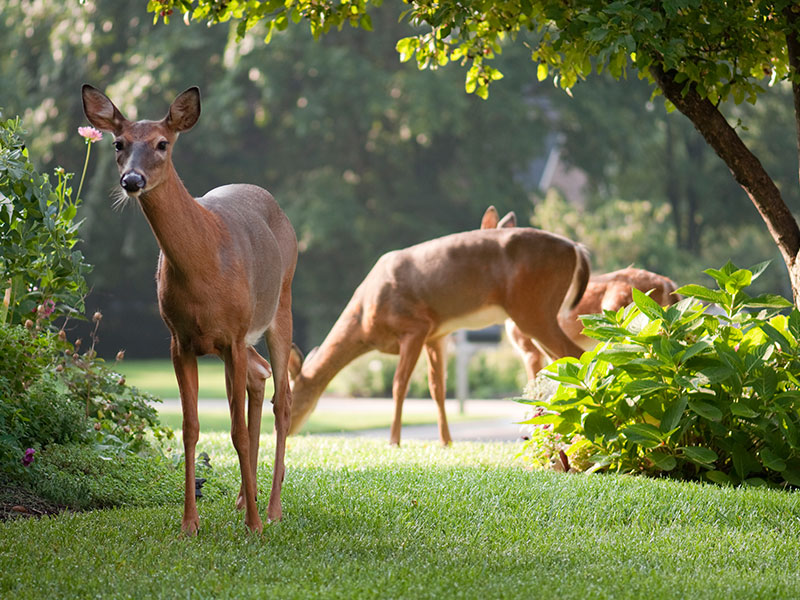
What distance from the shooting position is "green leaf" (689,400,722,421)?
20.9 ft

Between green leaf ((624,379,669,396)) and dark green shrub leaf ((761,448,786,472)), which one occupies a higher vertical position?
green leaf ((624,379,669,396))

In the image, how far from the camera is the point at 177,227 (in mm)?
4789

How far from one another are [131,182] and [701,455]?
12.9 ft

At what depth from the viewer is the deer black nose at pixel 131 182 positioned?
4.35 m

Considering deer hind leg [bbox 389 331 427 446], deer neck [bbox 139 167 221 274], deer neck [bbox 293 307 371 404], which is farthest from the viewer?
deer neck [bbox 293 307 371 404]

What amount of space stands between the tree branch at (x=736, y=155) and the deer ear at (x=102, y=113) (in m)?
3.85

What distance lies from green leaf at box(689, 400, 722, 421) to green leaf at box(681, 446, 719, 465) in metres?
0.22

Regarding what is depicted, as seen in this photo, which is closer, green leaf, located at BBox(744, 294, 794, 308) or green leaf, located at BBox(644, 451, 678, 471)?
green leaf, located at BBox(644, 451, 678, 471)

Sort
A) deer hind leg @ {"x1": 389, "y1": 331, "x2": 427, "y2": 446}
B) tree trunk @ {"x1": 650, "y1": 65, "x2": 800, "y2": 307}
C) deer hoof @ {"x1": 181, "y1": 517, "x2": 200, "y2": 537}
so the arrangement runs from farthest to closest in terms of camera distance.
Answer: deer hind leg @ {"x1": 389, "y1": 331, "x2": 427, "y2": 446} → tree trunk @ {"x1": 650, "y1": 65, "x2": 800, "y2": 307} → deer hoof @ {"x1": 181, "y1": 517, "x2": 200, "y2": 537}

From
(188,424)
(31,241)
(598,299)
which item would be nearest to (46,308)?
(31,241)

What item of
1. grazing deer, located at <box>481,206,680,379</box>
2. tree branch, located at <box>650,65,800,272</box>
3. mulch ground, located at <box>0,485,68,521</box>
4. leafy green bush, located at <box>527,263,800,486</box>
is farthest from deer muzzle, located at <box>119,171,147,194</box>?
grazing deer, located at <box>481,206,680,379</box>

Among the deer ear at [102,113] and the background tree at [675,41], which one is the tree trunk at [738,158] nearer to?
the background tree at [675,41]

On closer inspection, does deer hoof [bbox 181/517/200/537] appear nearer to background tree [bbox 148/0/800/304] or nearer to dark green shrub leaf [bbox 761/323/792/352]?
background tree [bbox 148/0/800/304]

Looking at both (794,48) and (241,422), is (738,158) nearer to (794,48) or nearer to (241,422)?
(794,48)
